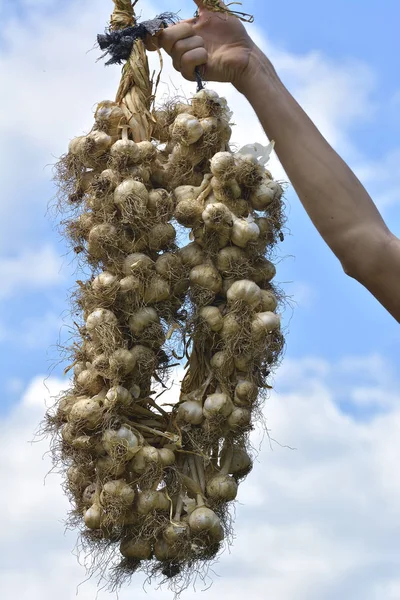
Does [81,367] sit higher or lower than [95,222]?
lower

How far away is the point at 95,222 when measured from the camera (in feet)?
4.66

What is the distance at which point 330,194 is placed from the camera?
1215mm

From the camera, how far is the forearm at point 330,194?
1.20 m

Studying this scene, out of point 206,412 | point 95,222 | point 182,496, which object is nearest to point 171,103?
point 95,222

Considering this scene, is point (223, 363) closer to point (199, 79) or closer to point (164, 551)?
point (164, 551)

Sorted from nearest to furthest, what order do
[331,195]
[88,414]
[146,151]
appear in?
1. [331,195]
2. [88,414]
3. [146,151]

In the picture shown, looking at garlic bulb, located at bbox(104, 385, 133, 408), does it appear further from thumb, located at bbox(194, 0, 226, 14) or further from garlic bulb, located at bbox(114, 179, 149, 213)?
thumb, located at bbox(194, 0, 226, 14)

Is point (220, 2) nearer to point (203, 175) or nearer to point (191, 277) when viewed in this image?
point (203, 175)

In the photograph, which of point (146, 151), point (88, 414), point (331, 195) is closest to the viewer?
point (331, 195)

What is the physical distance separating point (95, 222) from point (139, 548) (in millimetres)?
490

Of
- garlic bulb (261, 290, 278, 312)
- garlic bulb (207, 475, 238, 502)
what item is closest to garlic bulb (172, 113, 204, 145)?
garlic bulb (261, 290, 278, 312)

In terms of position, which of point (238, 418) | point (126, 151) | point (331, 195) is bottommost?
point (238, 418)

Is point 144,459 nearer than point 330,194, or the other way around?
point 330,194

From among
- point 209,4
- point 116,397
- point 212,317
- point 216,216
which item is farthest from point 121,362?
point 209,4
